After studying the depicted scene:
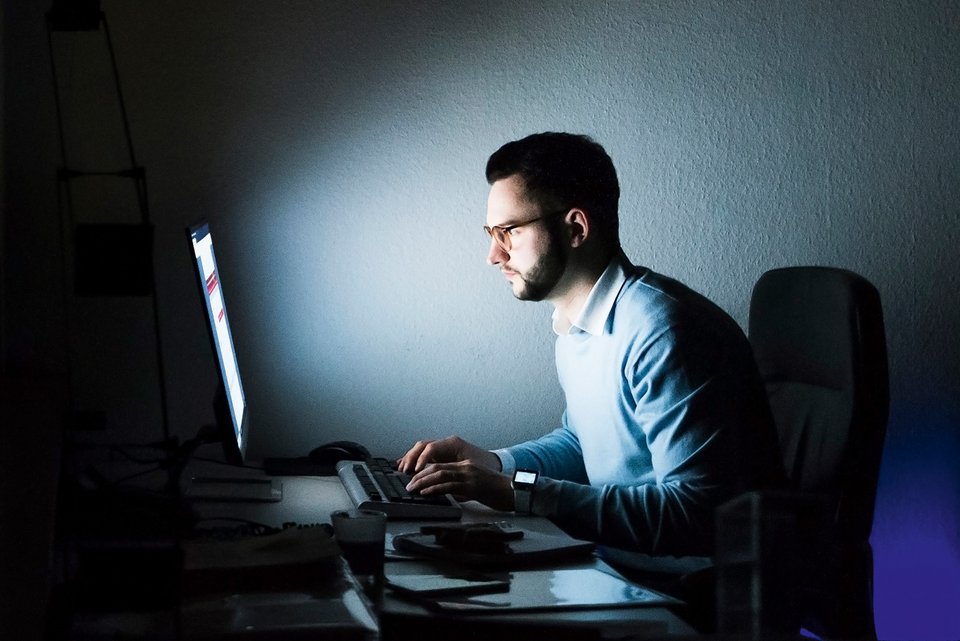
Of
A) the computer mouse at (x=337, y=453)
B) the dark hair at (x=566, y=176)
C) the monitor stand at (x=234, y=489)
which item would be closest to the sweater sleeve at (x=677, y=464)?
the dark hair at (x=566, y=176)

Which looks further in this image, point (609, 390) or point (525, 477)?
point (609, 390)

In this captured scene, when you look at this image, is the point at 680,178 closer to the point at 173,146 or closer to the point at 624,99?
the point at 624,99

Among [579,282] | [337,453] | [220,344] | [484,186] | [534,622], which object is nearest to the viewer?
[534,622]

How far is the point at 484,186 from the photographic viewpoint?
2.53 metres

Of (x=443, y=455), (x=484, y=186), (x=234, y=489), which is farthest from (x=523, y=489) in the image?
(x=484, y=186)

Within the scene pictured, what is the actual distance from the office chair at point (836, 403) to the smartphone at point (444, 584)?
56cm

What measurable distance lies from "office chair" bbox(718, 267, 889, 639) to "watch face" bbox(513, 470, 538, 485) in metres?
0.42

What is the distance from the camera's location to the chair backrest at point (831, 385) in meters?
1.86

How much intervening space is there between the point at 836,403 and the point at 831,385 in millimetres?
42

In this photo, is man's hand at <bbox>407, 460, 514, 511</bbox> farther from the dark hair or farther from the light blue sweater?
the dark hair

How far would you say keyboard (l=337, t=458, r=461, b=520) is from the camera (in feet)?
5.68

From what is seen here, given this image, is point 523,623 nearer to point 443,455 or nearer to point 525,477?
point 525,477

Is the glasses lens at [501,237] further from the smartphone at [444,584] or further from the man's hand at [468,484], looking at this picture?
the smartphone at [444,584]

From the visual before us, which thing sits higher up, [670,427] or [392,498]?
[670,427]
